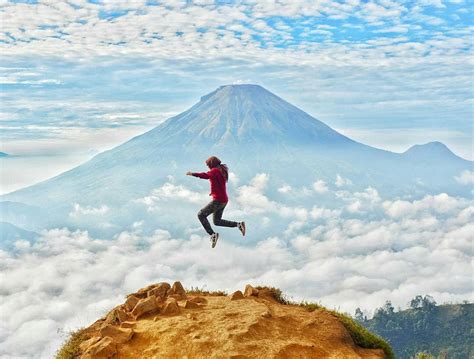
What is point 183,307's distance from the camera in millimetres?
19297

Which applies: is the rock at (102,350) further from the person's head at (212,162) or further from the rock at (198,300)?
the person's head at (212,162)

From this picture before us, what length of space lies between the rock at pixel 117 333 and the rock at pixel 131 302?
1.89 m

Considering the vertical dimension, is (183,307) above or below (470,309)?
above

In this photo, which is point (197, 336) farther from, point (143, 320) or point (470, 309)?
point (470, 309)

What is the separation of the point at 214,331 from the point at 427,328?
153659 mm

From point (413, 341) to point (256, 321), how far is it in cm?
14751

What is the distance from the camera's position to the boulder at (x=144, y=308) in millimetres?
18891

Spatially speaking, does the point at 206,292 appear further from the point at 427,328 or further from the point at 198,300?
the point at 427,328

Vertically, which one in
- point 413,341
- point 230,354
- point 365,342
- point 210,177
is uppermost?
point 210,177

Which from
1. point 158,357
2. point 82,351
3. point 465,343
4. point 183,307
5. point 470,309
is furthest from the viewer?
point 470,309

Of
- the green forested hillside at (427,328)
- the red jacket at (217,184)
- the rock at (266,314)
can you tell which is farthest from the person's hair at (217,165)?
the green forested hillside at (427,328)

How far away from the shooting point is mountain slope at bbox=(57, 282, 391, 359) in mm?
16516

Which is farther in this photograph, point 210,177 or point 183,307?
point 210,177

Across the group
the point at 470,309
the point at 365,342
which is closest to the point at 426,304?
the point at 470,309
